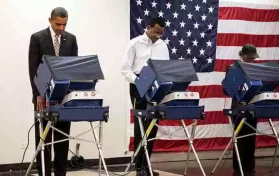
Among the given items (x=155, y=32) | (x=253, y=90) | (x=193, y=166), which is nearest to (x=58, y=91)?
(x=155, y=32)

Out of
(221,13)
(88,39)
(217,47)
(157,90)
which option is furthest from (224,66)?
(157,90)

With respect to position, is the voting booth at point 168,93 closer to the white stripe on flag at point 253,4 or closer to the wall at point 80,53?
the wall at point 80,53

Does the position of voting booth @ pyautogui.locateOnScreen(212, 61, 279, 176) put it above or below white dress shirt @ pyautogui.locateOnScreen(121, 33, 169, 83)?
below

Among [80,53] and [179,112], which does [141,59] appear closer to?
[179,112]

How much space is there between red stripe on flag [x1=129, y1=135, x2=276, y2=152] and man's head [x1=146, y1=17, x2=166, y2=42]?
Answer: 1.76m

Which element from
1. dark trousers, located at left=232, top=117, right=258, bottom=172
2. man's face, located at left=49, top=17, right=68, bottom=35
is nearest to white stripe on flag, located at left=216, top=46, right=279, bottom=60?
dark trousers, located at left=232, top=117, right=258, bottom=172

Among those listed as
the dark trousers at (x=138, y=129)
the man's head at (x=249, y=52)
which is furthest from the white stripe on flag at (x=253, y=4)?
the dark trousers at (x=138, y=129)

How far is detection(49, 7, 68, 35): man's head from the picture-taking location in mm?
4172

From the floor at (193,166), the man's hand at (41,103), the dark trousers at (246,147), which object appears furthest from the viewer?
the floor at (193,166)

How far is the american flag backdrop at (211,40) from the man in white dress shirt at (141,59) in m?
1.21

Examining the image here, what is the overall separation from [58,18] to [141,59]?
1.12 metres

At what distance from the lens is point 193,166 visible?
6.03 meters

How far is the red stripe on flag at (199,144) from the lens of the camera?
6.47 meters

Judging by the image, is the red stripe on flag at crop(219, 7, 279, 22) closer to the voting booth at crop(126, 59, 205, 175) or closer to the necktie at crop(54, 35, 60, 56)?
the voting booth at crop(126, 59, 205, 175)
